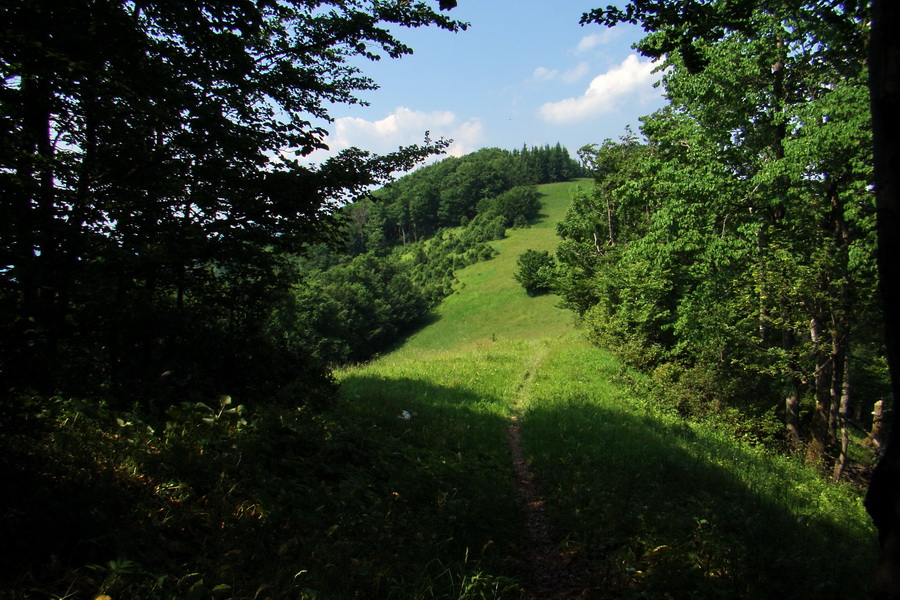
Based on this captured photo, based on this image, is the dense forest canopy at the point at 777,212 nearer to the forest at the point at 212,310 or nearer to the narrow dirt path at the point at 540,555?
the forest at the point at 212,310

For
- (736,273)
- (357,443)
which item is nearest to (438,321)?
(736,273)

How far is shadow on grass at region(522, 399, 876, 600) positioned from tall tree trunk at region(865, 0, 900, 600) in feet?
8.03

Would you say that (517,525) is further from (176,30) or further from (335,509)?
(176,30)

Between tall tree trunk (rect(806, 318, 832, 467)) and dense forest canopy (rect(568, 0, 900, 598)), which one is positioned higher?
dense forest canopy (rect(568, 0, 900, 598))

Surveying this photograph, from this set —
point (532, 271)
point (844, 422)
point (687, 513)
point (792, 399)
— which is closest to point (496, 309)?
point (532, 271)

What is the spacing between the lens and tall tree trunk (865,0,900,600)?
2.45 meters

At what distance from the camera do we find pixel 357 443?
269 inches

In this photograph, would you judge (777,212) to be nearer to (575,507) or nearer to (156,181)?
(575,507)

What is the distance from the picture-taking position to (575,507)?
21.4ft

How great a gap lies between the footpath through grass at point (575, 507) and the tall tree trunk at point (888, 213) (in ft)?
8.05

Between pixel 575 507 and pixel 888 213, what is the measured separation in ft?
17.4

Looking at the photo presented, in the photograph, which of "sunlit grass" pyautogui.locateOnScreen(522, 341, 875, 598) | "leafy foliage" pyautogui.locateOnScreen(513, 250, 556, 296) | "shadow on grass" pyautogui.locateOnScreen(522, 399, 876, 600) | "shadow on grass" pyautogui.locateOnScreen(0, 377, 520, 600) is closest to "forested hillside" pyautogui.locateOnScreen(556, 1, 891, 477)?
"sunlit grass" pyautogui.locateOnScreen(522, 341, 875, 598)

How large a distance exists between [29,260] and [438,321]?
194 feet

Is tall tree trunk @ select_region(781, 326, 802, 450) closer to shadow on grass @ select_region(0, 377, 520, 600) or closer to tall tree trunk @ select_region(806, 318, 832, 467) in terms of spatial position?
tall tree trunk @ select_region(806, 318, 832, 467)
